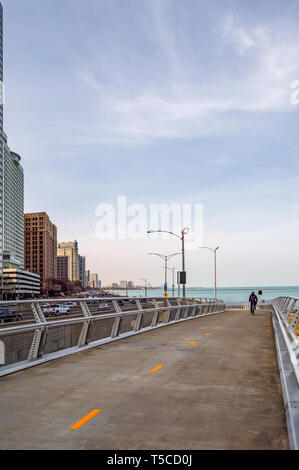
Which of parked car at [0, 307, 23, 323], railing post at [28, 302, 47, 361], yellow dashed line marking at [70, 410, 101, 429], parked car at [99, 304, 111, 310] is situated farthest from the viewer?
parked car at [99, 304, 111, 310]

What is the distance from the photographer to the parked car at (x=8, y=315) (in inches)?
407

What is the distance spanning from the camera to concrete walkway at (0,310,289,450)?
223 inches

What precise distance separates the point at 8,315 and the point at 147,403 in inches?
181

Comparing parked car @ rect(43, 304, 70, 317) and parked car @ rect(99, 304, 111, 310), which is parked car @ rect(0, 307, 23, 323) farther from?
parked car @ rect(99, 304, 111, 310)

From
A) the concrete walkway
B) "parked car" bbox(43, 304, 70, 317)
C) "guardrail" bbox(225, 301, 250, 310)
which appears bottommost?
"guardrail" bbox(225, 301, 250, 310)

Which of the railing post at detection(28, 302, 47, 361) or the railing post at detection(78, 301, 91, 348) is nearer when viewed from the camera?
the railing post at detection(28, 302, 47, 361)

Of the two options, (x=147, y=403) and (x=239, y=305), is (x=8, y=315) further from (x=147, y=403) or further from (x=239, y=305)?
(x=239, y=305)

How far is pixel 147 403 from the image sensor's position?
738cm

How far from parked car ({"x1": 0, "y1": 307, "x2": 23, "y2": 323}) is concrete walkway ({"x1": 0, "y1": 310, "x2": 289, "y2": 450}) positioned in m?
1.22

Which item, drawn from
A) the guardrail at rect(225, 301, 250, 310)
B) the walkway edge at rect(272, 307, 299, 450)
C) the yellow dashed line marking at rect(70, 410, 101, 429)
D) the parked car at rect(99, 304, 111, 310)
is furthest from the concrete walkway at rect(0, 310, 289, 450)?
the guardrail at rect(225, 301, 250, 310)

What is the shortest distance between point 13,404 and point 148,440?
9.39ft

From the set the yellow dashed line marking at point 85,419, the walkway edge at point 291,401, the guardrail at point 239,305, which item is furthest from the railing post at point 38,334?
the guardrail at point 239,305

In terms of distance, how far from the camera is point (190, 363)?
1121cm
